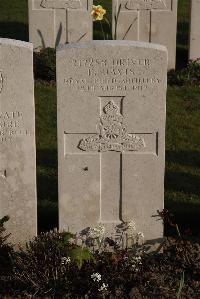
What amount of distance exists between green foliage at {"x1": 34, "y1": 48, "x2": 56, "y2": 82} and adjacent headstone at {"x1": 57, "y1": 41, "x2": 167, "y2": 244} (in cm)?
512

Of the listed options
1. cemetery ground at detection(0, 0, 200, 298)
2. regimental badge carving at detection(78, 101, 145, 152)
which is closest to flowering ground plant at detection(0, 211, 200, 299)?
cemetery ground at detection(0, 0, 200, 298)

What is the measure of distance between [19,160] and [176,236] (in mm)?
1550

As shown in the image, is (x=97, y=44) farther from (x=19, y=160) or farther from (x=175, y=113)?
(x=175, y=113)

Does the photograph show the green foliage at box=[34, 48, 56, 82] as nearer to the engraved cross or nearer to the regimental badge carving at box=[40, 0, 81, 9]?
the regimental badge carving at box=[40, 0, 81, 9]

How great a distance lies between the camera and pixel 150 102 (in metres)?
5.30

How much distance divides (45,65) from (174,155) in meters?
3.51

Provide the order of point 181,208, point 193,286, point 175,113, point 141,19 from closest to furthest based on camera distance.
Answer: point 193,286
point 181,208
point 175,113
point 141,19

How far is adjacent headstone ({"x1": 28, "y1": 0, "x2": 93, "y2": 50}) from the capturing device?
35.1ft

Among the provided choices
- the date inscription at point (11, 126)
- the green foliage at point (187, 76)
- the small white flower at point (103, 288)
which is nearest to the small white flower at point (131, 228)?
the small white flower at point (103, 288)

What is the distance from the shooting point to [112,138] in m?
5.42

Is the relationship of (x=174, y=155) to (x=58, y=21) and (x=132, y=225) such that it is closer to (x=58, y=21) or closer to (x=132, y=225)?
(x=132, y=225)

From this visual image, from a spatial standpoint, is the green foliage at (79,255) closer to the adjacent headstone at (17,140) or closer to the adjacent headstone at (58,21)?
the adjacent headstone at (17,140)

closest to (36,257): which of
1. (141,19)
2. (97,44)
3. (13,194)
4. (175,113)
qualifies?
(13,194)

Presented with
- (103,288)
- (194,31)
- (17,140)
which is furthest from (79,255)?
(194,31)
